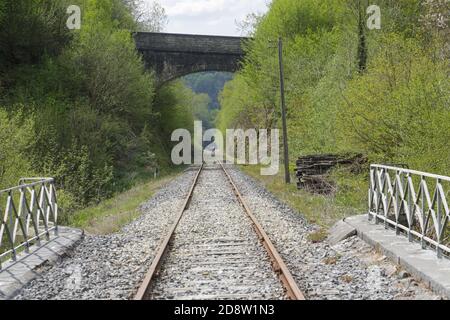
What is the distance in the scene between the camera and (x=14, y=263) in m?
8.66

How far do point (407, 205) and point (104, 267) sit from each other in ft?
15.8

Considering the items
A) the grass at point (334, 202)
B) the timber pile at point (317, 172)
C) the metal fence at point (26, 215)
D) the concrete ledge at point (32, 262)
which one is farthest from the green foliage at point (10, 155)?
the timber pile at point (317, 172)

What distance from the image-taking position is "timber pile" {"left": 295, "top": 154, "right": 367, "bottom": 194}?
19109mm

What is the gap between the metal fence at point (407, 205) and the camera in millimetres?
8055

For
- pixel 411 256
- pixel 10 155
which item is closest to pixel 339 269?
pixel 411 256

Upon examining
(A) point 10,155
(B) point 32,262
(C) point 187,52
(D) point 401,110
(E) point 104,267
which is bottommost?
(E) point 104,267

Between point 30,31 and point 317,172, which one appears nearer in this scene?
point 317,172

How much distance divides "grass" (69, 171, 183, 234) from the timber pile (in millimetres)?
5671

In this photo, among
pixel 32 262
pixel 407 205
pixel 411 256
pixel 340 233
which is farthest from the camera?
pixel 340 233

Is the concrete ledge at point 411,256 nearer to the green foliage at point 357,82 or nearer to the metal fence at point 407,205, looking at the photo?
the metal fence at point 407,205

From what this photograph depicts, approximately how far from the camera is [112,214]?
55.8 ft

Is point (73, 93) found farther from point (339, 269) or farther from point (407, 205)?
point (339, 269)

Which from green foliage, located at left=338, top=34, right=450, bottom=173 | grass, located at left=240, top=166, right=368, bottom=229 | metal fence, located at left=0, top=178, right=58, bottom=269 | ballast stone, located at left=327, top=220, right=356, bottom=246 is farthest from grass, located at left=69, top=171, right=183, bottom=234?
green foliage, located at left=338, top=34, right=450, bottom=173

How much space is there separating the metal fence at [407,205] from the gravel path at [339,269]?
0.69 meters
